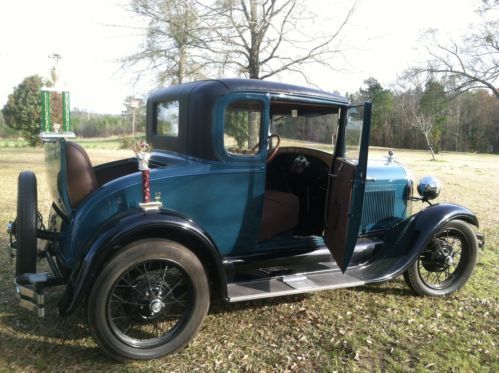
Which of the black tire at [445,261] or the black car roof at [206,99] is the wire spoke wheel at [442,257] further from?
the black car roof at [206,99]

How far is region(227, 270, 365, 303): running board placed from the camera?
10.7ft

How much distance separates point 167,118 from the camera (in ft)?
12.9

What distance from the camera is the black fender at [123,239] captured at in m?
2.72

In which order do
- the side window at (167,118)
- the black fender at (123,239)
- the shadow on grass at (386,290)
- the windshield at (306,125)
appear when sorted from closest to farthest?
1. the black fender at (123,239)
2. the side window at (167,118)
3. the windshield at (306,125)
4. the shadow on grass at (386,290)

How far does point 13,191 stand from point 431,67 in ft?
90.1

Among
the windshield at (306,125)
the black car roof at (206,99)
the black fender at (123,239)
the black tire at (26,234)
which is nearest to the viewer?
the black fender at (123,239)

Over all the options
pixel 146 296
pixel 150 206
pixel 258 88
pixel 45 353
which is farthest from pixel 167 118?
pixel 45 353

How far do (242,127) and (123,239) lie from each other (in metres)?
1.38

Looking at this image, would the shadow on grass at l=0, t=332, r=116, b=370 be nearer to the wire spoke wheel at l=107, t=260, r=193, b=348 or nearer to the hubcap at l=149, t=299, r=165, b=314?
the wire spoke wheel at l=107, t=260, r=193, b=348

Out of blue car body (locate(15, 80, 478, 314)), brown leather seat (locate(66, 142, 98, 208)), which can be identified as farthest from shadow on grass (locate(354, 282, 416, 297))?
brown leather seat (locate(66, 142, 98, 208))

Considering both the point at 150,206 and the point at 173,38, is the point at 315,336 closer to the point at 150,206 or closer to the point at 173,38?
the point at 150,206

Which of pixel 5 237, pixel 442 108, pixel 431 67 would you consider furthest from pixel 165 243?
pixel 442 108

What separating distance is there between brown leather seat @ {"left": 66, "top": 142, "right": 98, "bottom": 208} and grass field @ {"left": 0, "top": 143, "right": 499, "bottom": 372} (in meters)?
1.10

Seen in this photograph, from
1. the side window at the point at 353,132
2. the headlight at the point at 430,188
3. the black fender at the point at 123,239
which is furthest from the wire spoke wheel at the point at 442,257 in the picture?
the black fender at the point at 123,239
